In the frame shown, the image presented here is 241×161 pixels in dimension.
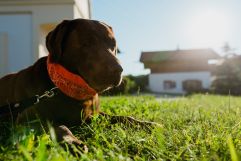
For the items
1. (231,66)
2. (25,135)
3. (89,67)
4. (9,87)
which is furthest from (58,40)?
→ (231,66)

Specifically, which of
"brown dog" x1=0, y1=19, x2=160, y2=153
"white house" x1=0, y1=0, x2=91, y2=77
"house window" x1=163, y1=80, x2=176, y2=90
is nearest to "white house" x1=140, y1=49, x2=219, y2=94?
"house window" x1=163, y1=80, x2=176, y2=90

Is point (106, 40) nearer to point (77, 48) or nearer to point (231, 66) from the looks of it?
point (77, 48)

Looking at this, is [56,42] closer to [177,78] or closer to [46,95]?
[46,95]

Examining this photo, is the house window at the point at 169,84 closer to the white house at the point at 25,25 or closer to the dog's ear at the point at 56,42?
the white house at the point at 25,25

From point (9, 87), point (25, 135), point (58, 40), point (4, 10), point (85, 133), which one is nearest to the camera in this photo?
point (25, 135)

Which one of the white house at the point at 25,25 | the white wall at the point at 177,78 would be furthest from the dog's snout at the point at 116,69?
the white wall at the point at 177,78

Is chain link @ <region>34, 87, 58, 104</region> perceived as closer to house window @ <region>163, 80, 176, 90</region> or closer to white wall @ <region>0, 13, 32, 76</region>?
white wall @ <region>0, 13, 32, 76</region>

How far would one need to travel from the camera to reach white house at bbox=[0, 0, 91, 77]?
603 inches

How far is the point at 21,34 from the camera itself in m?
15.7

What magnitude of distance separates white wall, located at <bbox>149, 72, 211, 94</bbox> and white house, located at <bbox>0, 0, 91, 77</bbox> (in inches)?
1336

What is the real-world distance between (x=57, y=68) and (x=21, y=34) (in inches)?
482

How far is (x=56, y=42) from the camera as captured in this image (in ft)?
13.1

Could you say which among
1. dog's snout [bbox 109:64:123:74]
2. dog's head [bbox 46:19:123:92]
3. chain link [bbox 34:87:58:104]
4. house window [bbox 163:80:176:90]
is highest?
dog's head [bbox 46:19:123:92]

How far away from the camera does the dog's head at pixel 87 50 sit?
11.8ft
